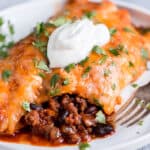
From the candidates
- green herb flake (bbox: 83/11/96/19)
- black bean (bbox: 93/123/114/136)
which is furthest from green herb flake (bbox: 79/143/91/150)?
green herb flake (bbox: 83/11/96/19)

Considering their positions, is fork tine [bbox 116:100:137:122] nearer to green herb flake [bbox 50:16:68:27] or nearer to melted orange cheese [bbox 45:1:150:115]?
melted orange cheese [bbox 45:1:150:115]

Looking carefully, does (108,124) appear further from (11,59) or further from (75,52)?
(11,59)

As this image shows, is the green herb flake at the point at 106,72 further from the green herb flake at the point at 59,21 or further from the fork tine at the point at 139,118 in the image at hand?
the green herb flake at the point at 59,21

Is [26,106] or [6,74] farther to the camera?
[6,74]

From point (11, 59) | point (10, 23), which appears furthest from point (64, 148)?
point (10, 23)

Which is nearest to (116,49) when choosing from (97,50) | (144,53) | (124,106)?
(97,50)

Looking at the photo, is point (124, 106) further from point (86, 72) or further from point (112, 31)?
point (112, 31)
